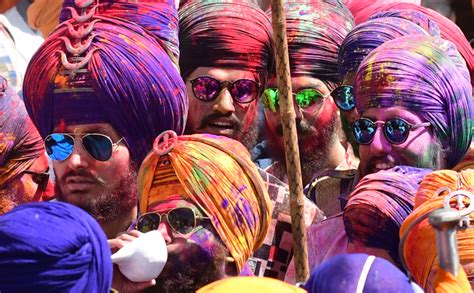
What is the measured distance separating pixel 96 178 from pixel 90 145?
4.9 inches

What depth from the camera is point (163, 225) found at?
5020 millimetres

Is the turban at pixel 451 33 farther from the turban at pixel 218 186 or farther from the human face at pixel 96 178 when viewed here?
the turban at pixel 218 186

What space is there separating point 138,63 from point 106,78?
0.44 ft

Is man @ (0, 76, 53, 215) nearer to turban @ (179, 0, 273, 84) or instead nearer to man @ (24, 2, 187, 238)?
man @ (24, 2, 187, 238)

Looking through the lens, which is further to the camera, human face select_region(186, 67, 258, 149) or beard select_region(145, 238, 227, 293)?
human face select_region(186, 67, 258, 149)

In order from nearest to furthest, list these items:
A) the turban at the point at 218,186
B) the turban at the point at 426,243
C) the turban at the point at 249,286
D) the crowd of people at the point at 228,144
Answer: the turban at the point at 249,286
the crowd of people at the point at 228,144
the turban at the point at 426,243
the turban at the point at 218,186

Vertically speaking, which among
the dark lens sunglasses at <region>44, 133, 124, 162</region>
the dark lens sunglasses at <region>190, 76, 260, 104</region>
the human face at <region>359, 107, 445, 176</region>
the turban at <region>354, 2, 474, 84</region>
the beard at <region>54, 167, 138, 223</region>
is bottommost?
the beard at <region>54, 167, 138, 223</region>

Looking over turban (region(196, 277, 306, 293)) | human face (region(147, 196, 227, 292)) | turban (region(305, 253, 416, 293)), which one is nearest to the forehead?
human face (region(147, 196, 227, 292))

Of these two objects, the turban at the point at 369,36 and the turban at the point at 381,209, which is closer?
the turban at the point at 381,209

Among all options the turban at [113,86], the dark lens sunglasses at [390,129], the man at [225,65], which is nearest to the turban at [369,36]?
the man at [225,65]

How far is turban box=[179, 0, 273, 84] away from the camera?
262 inches

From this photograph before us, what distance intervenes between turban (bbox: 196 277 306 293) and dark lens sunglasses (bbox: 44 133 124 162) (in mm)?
2017

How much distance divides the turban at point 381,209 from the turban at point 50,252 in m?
1.52

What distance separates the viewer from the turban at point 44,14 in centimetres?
770
